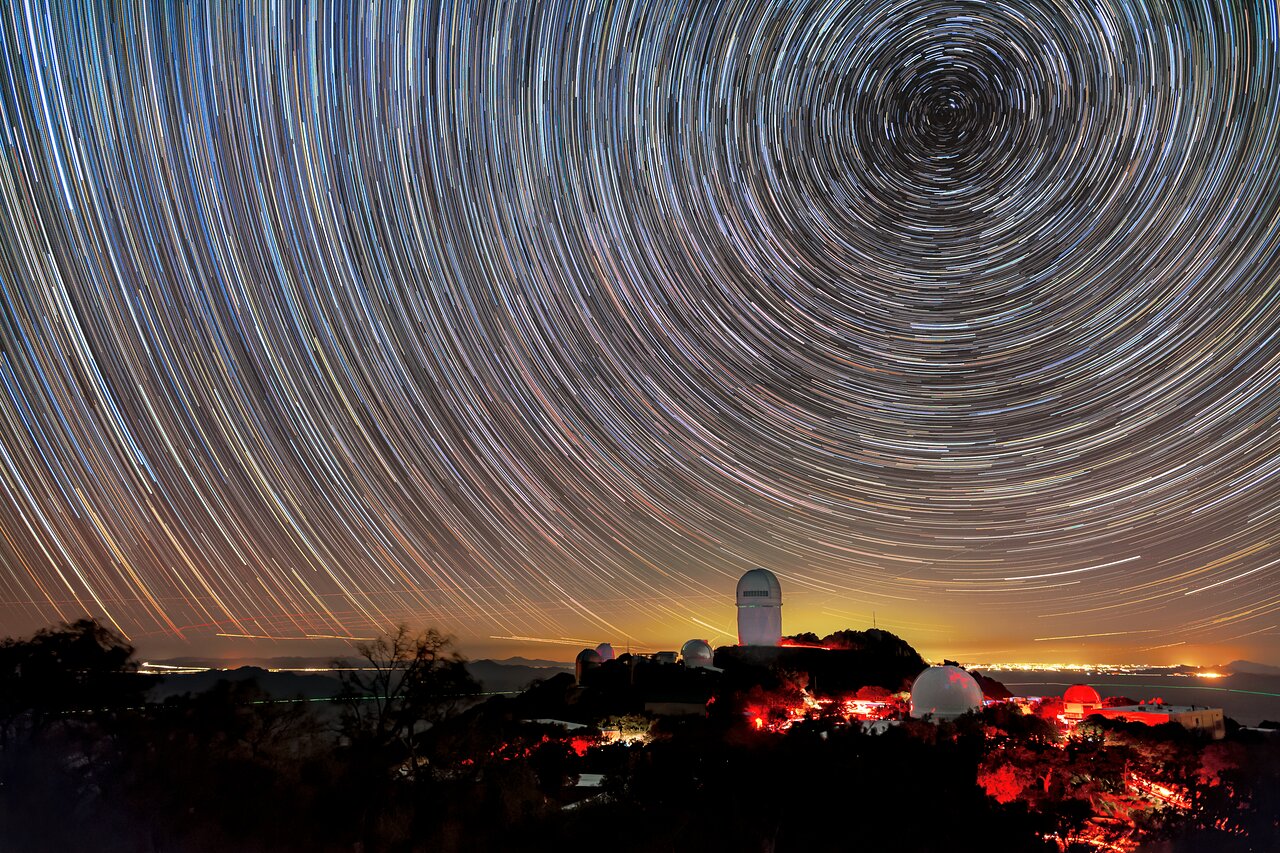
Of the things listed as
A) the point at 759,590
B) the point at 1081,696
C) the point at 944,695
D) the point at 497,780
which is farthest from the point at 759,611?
the point at 497,780

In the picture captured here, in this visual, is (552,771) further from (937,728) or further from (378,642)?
(937,728)

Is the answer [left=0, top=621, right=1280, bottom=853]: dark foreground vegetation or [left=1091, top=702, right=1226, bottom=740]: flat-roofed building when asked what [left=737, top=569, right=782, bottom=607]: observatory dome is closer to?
[left=1091, top=702, right=1226, bottom=740]: flat-roofed building

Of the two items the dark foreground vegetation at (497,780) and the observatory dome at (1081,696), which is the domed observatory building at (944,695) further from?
the observatory dome at (1081,696)

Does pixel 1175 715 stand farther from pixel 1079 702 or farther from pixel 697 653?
pixel 697 653

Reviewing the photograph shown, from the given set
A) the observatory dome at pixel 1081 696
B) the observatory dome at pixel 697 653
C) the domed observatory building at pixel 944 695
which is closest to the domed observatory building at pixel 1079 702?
the observatory dome at pixel 1081 696

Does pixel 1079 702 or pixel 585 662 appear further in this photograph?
pixel 585 662

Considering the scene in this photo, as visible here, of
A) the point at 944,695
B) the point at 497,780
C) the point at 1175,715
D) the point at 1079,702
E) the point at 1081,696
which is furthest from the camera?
the point at 1081,696

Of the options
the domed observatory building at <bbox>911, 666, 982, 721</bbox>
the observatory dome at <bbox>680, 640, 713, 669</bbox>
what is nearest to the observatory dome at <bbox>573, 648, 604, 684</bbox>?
the observatory dome at <bbox>680, 640, 713, 669</bbox>

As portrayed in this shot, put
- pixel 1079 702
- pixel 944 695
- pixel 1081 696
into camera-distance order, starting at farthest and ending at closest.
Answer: pixel 1081 696 < pixel 1079 702 < pixel 944 695
